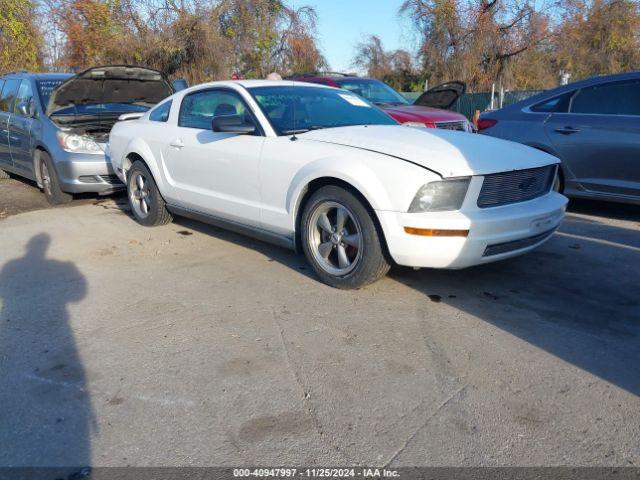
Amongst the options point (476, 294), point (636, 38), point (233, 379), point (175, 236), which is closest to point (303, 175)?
point (476, 294)

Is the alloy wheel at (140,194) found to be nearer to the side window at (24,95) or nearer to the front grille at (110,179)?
the front grille at (110,179)

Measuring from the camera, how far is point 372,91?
34.5ft

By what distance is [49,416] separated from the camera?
295cm

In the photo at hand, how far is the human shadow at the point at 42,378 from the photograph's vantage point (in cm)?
268

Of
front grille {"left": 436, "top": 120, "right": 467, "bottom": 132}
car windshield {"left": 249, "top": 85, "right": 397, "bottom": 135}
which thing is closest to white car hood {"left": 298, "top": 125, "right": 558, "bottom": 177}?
car windshield {"left": 249, "top": 85, "right": 397, "bottom": 135}

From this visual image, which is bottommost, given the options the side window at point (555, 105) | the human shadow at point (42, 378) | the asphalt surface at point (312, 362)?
the asphalt surface at point (312, 362)

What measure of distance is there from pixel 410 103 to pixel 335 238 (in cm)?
648

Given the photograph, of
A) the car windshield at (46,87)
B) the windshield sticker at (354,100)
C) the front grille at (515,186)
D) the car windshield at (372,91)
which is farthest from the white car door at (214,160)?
the car windshield at (372,91)

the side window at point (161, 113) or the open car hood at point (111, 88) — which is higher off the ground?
the open car hood at point (111, 88)

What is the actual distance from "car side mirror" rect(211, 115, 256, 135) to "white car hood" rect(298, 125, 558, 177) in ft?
1.62

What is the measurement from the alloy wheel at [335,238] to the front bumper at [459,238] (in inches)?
13.3

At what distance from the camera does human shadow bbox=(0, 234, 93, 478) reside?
2.68 metres

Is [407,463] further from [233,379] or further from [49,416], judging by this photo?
[49,416]

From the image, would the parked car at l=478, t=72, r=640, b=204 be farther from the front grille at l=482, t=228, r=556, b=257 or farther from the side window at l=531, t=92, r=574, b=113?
the front grille at l=482, t=228, r=556, b=257
